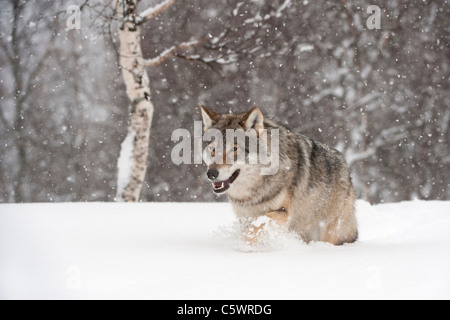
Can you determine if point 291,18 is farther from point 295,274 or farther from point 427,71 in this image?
point 295,274

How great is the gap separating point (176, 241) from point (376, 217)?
364 cm

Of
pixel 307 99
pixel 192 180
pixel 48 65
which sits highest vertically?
pixel 48 65

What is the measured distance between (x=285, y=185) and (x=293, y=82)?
12352 millimetres

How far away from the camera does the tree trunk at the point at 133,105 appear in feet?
33.5

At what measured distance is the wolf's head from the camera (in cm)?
457

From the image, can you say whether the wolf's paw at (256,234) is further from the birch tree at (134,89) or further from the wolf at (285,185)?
the birch tree at (134,89)

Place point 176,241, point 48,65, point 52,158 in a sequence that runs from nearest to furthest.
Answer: point 176,241, point 48,65, point 52,158

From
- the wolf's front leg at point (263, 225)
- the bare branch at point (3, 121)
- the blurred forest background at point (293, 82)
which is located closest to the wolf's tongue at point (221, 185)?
the wolf's front leg at point (263, 225)

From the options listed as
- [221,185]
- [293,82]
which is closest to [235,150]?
[221,185]

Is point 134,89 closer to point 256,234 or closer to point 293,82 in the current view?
point 256,234

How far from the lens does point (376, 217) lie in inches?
289

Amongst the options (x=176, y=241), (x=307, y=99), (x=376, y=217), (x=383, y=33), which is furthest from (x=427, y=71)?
(x=176, y=241)

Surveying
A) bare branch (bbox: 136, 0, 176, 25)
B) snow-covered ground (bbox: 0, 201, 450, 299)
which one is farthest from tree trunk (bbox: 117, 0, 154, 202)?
snow-covered ground (bbox: 0, 201, 450, 299)

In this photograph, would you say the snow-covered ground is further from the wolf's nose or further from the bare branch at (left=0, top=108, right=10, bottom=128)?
the bare branch at (left=0, top=108, right=10, bottom=128)
